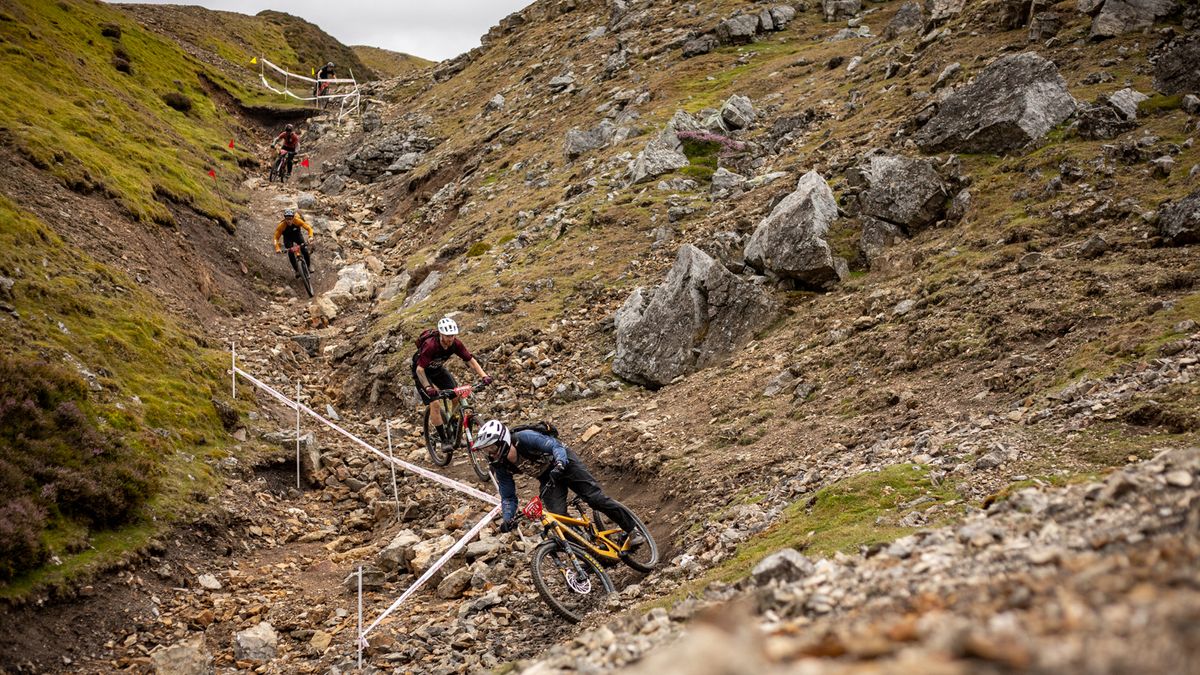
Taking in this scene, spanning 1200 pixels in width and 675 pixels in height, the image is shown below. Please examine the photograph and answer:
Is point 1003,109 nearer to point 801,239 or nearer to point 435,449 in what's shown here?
point 801,239

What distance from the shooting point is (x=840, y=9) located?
Result: 4266 cm

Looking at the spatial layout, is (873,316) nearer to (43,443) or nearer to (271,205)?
(43,443)

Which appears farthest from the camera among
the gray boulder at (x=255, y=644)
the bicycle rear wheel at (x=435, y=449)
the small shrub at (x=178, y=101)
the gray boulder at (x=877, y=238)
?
the small shrub at (x=178, y=101)

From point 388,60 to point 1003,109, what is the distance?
129181 millimetres

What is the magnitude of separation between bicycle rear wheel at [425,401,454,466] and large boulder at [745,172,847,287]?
9.24m

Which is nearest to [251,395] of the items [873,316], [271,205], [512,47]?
[873,316]

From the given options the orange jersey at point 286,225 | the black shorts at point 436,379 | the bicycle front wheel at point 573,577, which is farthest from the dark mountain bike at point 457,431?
the orange jersey at point 286,225

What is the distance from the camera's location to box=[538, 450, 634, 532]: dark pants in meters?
12.1

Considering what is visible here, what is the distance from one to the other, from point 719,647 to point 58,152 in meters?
33.7

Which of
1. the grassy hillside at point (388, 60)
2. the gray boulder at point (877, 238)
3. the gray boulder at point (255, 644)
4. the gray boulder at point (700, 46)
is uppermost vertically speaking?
the grassy hillside at point (388, 60)

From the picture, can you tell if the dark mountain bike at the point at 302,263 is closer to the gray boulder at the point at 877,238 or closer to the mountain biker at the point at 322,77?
the gray boulder at the point at 877,238

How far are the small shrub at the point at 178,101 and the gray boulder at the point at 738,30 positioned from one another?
132ft

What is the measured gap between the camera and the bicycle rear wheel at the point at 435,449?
19.1 metres

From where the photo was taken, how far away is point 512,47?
64.8 metres
